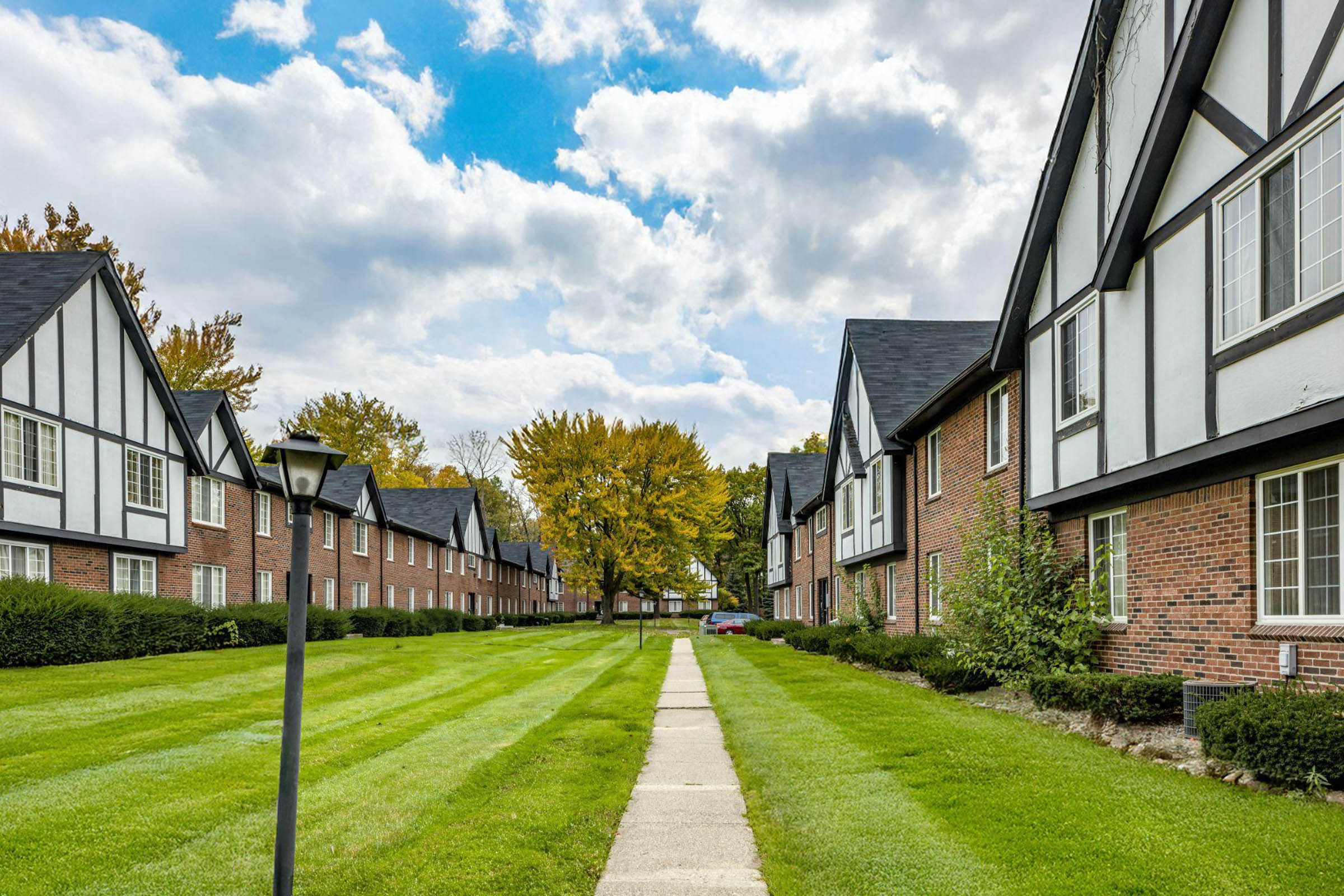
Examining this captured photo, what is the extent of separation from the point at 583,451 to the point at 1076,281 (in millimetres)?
34292

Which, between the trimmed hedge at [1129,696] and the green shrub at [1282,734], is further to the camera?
the trimmed hedge at [1129,696]

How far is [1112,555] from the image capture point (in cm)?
1086

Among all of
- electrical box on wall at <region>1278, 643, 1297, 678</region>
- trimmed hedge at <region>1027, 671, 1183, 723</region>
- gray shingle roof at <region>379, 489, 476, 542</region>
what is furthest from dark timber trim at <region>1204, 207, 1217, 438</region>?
gray shingle roof at <region>379, 489, 476, 542</region>

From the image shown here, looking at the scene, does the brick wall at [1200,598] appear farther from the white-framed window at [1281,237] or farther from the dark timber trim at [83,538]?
the dark timber trim at [83,538]

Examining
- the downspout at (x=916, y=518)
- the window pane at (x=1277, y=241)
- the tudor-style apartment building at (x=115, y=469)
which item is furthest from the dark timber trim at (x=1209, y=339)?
the tudor-style apartment building at (x=115, y=469)

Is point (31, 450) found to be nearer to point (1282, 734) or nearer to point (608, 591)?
point (1282, 734)

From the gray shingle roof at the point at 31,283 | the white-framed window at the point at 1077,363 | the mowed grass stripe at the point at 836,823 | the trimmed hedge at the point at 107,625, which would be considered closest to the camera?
the mowed grass stripe at the point at 836,823

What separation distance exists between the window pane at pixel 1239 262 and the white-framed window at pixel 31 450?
19516mm

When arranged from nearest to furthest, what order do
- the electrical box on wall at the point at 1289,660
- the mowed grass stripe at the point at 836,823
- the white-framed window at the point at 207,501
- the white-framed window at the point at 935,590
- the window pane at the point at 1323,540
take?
the mowed grass stripe at the point at 836,823 → the window pane at the point at 1323,540 → the electrical box on wall at the point at 1289,660 → the white-framed window at the point at 935,590 → the white-framed window at the point at 207,501

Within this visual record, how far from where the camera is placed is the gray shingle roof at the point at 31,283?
16.4m

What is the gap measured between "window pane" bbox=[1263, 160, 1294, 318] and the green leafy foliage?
442cm

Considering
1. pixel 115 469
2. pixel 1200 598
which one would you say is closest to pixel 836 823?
pixel 1200 598

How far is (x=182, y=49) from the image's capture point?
54.2 feet

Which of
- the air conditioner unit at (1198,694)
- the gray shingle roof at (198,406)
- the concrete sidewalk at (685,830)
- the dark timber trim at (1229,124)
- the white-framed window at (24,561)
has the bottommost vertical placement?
the concrete sidewalk at (685,830)
